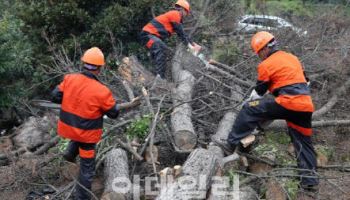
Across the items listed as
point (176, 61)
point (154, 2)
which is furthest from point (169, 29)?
point (154, 2)

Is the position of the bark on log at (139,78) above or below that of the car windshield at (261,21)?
below

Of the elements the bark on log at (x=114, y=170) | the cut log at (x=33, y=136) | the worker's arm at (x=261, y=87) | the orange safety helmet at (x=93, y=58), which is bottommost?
the cut log at (x=33, y=136)

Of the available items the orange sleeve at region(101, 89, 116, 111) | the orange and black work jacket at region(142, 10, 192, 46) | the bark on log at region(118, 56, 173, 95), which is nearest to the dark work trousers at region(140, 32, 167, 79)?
the orange and black work jacket at region(142, 10, 192, 46)

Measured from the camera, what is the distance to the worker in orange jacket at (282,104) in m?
5.39

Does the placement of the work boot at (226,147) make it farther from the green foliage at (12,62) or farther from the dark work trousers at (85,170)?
the green foliage at (12,62)

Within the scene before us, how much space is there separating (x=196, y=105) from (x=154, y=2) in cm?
345

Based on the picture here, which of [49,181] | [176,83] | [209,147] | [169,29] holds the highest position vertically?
[169,29]

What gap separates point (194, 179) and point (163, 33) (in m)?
4.39

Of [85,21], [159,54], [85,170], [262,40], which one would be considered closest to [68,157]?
[85,170]

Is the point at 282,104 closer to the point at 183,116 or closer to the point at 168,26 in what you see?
the point at 183,116

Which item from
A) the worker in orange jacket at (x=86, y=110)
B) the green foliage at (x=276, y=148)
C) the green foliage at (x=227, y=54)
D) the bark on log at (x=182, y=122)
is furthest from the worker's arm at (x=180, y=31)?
the worker in orange jacket at (x=86, y=110)

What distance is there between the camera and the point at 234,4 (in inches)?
423

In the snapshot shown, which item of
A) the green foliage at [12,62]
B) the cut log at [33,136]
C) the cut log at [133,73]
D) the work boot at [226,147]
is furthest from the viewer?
the green foliage at [12,62]

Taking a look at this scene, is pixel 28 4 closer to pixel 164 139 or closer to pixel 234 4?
pixel 234 4
